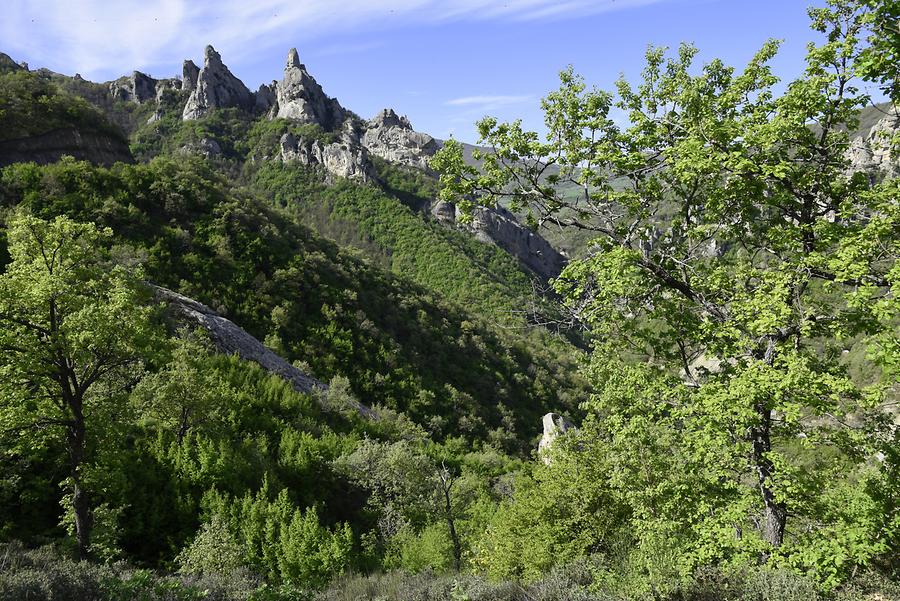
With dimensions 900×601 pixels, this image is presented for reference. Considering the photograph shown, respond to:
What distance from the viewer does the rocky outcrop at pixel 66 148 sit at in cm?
4131

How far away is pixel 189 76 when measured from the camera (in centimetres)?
12600

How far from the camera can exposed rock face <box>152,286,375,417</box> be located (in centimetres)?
3050

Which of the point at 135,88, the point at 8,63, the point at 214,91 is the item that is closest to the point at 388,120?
the point at 214,91

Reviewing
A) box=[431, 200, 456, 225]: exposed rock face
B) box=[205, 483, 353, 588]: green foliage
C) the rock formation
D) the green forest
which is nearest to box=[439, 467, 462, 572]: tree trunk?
the green forest

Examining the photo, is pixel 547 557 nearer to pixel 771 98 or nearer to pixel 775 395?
pixel 775 395

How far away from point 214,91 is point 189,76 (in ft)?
43.4

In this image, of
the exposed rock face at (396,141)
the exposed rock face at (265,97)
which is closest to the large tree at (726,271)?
the exposed rock face at (396,141)

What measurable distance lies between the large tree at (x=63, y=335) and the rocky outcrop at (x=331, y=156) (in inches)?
3725

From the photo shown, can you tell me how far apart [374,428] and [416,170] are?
98.5m

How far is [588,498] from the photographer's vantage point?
1356cm

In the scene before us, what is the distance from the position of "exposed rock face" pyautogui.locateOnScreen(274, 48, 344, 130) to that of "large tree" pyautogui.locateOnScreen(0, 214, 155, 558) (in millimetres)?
116312

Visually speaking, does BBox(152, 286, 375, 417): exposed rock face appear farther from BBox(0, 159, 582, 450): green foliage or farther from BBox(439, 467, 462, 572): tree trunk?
BBox(439, 467, 462, 572): tree trunk

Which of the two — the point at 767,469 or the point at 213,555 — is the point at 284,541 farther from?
the point at 767,469

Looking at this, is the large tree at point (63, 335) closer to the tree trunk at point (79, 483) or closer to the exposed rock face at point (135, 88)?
the tree trunk at point (79, 483)
